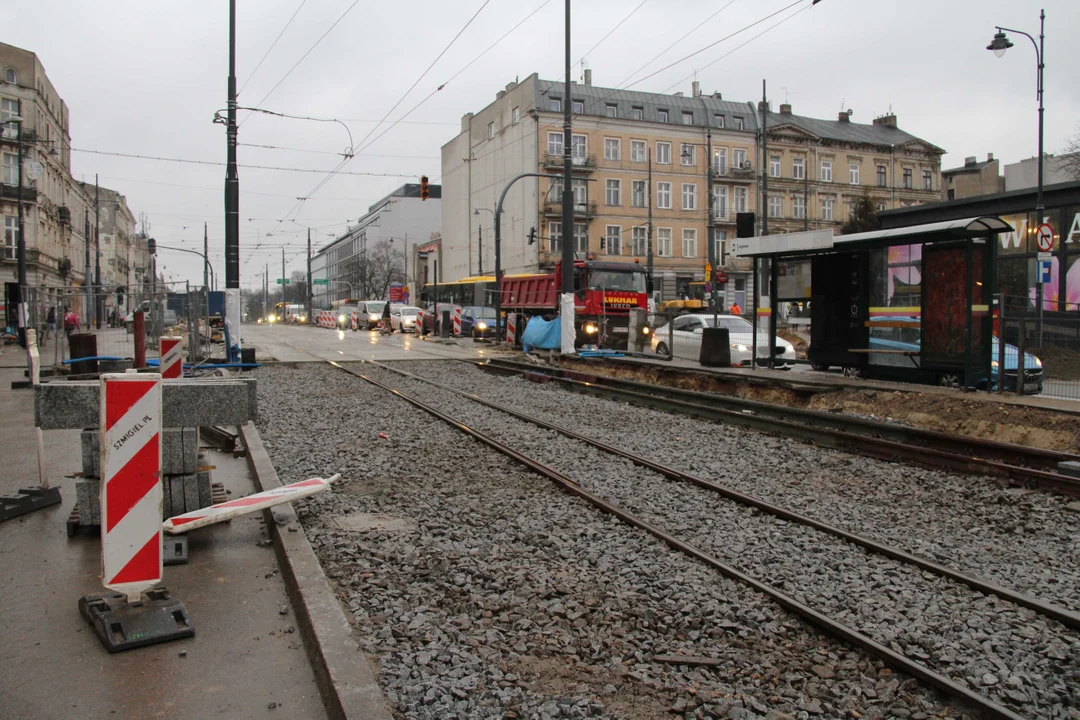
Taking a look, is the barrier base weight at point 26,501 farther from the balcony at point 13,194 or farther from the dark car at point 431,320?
the balcony at point 13,194

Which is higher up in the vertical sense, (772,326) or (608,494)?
(772,326)

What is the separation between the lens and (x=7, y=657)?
157 inches

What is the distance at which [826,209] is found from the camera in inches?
2525

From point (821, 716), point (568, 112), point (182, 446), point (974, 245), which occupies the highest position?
point (568, 112)

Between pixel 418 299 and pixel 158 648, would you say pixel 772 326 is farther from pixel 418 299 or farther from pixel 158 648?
pixel 418 299

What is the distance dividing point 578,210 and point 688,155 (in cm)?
959

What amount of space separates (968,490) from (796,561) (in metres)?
3.13

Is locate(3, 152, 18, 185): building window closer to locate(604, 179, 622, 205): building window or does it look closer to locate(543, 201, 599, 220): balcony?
locate(543, 201, 599, 220): balcony

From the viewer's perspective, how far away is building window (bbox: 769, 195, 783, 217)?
62.6 metres

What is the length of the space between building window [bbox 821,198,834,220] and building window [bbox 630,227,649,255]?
49.6 feet

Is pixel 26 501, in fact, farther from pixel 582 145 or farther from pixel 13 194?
pixel 582 145

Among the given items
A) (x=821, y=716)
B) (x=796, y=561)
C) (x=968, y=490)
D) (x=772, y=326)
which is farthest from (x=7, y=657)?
(x=772, y=326)

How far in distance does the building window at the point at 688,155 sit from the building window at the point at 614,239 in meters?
6.88

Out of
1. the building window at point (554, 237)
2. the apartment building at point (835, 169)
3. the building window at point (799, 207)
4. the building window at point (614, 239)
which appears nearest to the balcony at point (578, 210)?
the building window at point (554, 237)
